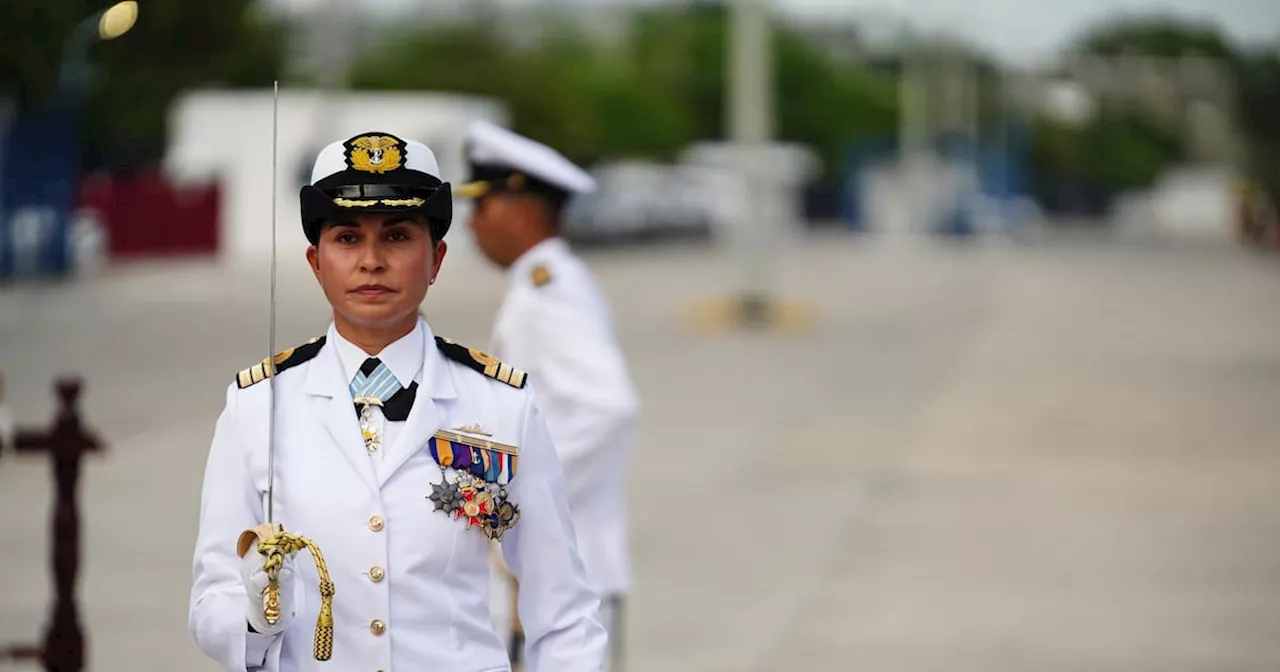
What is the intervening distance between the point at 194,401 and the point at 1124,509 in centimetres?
748

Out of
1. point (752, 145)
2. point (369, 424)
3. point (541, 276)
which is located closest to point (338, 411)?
point (369, 424)

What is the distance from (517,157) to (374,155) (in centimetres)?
222

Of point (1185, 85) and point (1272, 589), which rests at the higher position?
point (1185, 85)

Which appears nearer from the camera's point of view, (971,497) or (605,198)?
(971,497)

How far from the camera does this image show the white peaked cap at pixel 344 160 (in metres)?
2.91

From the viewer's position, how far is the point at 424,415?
2928mm

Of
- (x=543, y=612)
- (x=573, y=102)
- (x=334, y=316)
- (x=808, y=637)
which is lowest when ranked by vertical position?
(x=808, y=637)

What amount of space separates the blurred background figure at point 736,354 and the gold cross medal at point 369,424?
57 cm

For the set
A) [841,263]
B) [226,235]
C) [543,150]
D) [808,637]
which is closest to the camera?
[543,150]

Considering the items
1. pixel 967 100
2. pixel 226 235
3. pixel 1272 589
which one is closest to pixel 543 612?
pixel 1272 589

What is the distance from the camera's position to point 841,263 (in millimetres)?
46000

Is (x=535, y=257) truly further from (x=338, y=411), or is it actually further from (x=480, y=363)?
(x=338, y=411)

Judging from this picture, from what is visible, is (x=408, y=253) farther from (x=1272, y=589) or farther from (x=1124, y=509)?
(x=1124, y=509)

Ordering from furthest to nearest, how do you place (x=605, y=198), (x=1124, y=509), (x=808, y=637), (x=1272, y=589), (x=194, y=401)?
(x=605, y=198), (x=194, y=401), (x=1124, y=509), (x=1272, y=589), (x=808, y=637)
